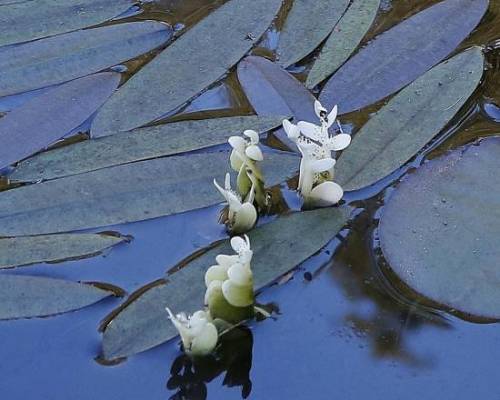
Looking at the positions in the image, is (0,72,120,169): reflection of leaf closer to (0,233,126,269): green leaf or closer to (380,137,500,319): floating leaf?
(0,233,126,269): green leaf

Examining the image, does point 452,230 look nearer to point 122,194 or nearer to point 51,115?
point 122,194

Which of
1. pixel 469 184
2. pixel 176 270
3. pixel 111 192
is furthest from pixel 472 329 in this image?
pixel 111 192

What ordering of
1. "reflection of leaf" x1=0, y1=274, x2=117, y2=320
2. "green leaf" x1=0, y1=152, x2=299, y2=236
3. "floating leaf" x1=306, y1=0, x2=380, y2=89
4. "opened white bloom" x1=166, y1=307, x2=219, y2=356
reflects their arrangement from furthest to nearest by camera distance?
"floating leaf" x1=306, y1=0, x2=380, y2=89 < "green leaf" x1=0, y1=152, x2=299, y2=236 < "reflection of leaf" x1=0, y1=274, x2=117, y2=320 < "opened white bloom" x1=166, y1=307, x2=219, y2=356

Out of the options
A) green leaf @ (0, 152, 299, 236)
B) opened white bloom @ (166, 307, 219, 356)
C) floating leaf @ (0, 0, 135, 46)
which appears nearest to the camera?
opened white bloom @ (166, 307, 219, 356)

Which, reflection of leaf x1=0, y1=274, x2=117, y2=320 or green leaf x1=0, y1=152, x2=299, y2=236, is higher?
green leaf x1=0, y1=152, x2=299, y2=236

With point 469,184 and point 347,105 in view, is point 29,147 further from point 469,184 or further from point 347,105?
point 469,184

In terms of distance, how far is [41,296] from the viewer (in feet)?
4.85

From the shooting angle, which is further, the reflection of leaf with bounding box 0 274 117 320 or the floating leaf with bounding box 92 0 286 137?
the floating leaf with bounding box 92 0 286 137

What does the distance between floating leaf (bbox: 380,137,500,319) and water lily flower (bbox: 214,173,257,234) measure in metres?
0.23

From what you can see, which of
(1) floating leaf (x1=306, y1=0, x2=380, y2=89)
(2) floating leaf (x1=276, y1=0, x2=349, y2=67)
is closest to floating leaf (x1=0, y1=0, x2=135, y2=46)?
(2) floating leaf (x1=276, y1=0, x2=349, y2=67)

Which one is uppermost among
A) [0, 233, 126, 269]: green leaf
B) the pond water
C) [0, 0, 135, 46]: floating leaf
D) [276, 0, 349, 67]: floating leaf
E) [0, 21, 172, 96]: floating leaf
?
[276, 0, 349, 67]: floating leaf

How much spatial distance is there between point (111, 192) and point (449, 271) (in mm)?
620

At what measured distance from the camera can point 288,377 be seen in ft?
4.47

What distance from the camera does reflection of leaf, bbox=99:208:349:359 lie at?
4.57ft
